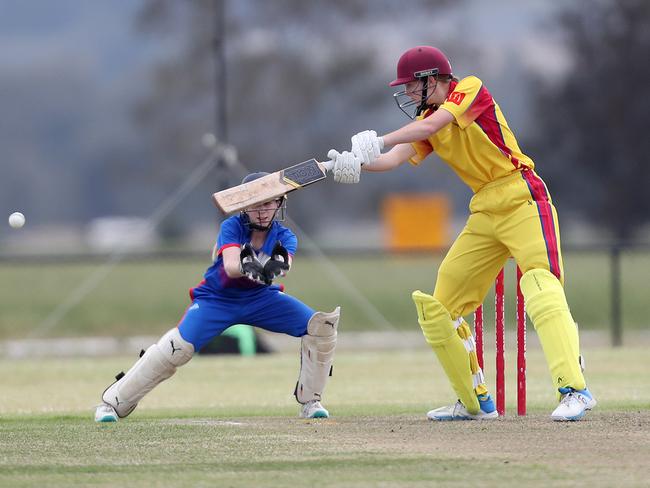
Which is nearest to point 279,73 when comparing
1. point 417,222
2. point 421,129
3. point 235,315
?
point 417,222

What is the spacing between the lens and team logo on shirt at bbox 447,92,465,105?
8.03 metres

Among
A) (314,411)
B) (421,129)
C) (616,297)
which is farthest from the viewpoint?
(616,297)

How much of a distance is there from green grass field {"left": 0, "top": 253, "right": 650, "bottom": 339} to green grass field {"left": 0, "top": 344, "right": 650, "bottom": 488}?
9475 millimetres

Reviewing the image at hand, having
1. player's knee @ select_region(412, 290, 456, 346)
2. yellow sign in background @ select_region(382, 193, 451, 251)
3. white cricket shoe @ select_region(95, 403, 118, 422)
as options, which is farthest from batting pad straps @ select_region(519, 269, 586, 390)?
yellow sign in background @ select_region(382, 193, 451, 251)

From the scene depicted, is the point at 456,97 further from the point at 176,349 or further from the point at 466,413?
the point at 176,349

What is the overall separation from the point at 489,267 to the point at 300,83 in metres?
43.0

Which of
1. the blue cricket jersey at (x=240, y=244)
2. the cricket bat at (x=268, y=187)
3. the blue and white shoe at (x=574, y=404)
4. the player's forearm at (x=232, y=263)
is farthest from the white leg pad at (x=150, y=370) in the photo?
the blue and white shoe at (x=574, y=404)

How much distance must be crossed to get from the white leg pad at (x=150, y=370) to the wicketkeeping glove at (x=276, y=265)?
734 mm

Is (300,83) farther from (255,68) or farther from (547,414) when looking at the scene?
(547,414)

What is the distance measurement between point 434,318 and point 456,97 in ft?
4.29

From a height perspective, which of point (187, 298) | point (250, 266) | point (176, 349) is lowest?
point (187, 298)

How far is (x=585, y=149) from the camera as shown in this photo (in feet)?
152

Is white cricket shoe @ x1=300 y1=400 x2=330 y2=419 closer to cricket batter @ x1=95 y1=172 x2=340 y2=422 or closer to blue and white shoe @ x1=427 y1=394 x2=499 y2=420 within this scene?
cricket batter @ x1=95 y1=172 x2=340 y2=422

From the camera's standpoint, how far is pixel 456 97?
26.4 feet
